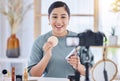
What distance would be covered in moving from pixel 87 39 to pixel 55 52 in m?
0.27

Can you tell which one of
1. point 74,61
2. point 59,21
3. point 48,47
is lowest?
point 74,61

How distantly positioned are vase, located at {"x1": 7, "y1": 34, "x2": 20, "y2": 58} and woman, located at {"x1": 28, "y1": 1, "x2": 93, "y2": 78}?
0.49ft

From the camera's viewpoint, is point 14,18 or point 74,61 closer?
point 74,61

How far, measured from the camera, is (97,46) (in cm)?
216

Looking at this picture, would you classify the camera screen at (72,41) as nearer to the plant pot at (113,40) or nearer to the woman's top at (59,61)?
the woman's top at (59,61)

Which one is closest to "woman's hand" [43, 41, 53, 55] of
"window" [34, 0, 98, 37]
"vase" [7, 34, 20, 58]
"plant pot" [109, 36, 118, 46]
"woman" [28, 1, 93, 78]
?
"woman" [28, 1, 93, 78]

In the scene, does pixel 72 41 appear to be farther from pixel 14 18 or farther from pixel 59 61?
pixel 14 18

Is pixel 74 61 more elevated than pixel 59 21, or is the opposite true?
pixel 59 21

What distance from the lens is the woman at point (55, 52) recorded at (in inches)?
86.6

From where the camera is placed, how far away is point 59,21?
2.23 m

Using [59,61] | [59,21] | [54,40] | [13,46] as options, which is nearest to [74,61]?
[59,61]

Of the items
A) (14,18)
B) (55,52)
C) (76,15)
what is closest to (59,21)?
(76,15)

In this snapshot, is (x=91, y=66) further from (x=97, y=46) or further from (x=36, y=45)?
(x=36, y=45)

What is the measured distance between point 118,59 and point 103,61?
140 millimetres
